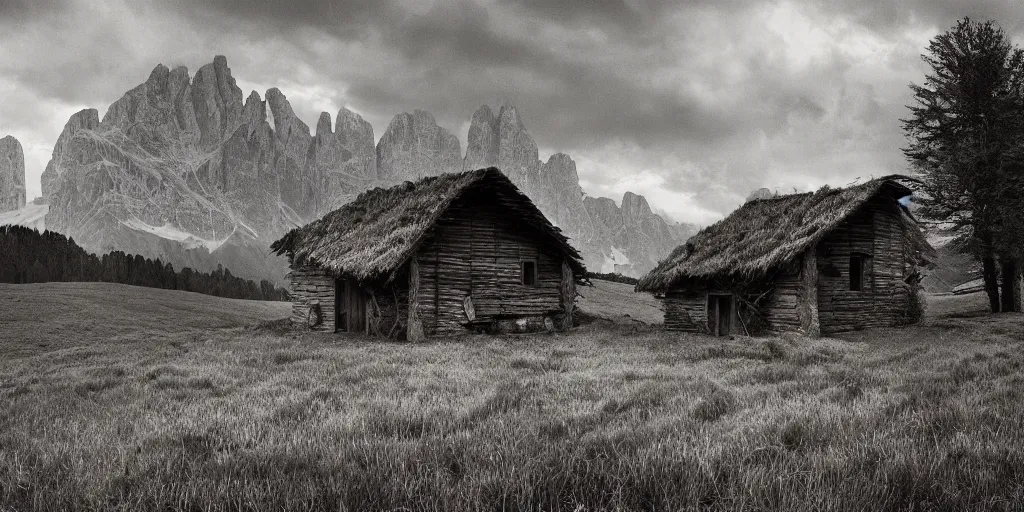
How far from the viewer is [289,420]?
4.90m

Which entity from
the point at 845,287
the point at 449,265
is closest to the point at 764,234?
the point at 845,287

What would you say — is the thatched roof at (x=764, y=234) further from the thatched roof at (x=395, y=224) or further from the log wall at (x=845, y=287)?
the thatched roof at (x=395, y=224)

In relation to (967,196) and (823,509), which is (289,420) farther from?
(967,196)

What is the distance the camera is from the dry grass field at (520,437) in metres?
2.70

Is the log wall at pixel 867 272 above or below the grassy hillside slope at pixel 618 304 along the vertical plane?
above

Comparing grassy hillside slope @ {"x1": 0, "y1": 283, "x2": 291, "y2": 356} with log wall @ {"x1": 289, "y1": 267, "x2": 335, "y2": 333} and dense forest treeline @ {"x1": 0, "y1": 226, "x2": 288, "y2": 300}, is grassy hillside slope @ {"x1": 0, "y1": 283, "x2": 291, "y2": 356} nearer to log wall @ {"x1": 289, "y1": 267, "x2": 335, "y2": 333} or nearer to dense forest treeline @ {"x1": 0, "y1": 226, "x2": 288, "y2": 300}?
log wall @ {"x1": 289, "y1": 267, "x2": 335, "y2": 333}

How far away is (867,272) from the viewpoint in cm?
2052

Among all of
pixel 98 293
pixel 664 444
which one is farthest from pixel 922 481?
pixel 98 293

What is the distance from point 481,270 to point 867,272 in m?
15.1

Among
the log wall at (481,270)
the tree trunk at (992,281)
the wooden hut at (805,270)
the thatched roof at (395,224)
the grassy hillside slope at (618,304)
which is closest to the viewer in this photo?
the thatched roof at (395,224)

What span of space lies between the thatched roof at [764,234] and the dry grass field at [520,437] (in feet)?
28.7

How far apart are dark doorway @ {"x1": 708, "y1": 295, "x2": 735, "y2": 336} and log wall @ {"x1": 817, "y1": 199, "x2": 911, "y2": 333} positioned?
318 cm

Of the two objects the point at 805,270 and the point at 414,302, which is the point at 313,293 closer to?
the point at 414,302

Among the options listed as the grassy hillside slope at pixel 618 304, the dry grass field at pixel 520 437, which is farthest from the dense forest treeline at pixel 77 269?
the dry grass field at pixel 520 437
